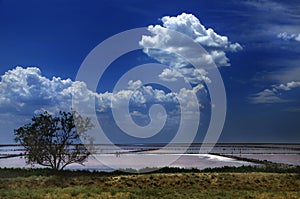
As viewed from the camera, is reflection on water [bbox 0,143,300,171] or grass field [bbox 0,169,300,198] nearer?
grass field [bbox 0,169,300,198]

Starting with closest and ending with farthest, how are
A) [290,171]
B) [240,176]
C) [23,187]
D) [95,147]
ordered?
[23,187]
[240,176]
[290,171]
[95,147]

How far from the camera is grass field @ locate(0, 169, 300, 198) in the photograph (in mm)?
26094

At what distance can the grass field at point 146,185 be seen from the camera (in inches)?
1027

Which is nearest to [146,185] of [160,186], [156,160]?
[160,186]

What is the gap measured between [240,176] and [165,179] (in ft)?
23.0

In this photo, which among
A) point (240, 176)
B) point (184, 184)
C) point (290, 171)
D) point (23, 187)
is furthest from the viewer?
point (290, 171)

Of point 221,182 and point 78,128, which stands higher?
point 78,128

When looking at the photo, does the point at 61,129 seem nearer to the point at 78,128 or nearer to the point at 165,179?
the point at 78,128

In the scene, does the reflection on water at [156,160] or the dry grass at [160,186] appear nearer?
the dry grass at [160,186]

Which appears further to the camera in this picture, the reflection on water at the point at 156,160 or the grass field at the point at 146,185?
the reflection on water at the point at 156,160

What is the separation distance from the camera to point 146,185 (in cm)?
3136

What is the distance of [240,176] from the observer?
34.1m

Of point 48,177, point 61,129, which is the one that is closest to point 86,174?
point 48,177

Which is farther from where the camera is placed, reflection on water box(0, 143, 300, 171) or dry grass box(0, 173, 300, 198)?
reflection on water box(0, 143, 300, 171)
